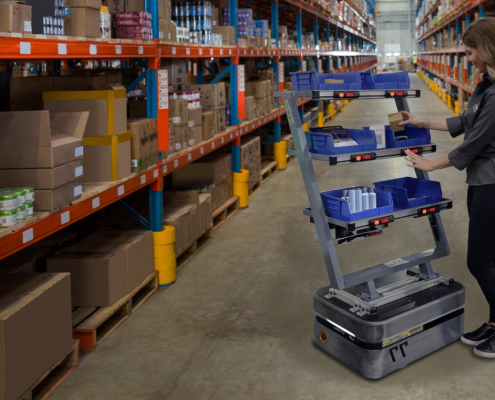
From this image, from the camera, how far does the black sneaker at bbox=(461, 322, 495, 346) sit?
349 centimetres

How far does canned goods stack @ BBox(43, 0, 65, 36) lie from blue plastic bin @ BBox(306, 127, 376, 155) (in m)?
1.47

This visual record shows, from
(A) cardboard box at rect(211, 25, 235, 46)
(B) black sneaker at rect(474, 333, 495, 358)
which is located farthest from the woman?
(A) cardboard box at rect(211, 25, 235, 46)

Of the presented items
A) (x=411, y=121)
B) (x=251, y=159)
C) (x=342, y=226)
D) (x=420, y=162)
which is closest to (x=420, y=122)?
(x=411, y=121)

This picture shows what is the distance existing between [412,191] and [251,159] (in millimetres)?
4115

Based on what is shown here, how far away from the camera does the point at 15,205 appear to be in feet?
8.86

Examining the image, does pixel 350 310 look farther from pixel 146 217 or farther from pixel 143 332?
pixel 146 217

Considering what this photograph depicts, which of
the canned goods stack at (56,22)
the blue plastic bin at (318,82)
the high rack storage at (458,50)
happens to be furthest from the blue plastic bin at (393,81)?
the high rack storage at (458,50)

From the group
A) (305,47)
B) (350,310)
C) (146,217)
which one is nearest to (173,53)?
(146,217)

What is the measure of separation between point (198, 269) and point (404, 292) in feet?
6.77

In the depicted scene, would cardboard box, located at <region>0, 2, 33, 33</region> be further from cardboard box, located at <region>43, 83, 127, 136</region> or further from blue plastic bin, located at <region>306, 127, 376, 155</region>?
blue plastic bin, located at <region>306, 127, 376, 155</region>

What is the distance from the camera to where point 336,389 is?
3094 mm

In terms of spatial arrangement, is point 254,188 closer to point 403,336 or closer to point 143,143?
point 143,143

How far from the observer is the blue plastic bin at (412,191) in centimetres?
341

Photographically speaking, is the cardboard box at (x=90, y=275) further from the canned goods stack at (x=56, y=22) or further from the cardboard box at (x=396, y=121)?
the cardboard box at (x=396, y=121)
